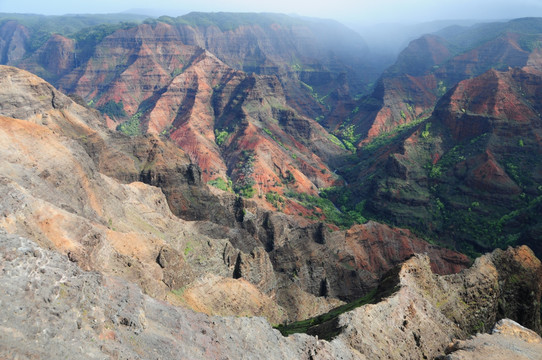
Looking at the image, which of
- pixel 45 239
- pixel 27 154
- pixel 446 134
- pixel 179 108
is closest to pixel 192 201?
pixel 27 154

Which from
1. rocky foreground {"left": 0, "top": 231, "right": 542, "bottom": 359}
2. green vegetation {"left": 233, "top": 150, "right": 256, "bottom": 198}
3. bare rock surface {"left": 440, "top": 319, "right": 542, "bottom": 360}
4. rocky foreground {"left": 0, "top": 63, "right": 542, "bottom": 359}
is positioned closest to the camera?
rocky foreground {"left": 0, "top": 231, "right": 542, "bottom": 359}

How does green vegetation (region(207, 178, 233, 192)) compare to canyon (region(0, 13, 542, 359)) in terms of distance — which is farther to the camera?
green vegetation (region(207, 178, 233, 192))

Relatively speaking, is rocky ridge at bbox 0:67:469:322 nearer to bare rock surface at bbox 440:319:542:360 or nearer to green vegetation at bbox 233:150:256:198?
bare rock surface at bbox 440:319:542:360

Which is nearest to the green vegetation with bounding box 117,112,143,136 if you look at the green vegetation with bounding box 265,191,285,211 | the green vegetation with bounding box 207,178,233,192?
the green vegetation with bounding box 207,178,233,192

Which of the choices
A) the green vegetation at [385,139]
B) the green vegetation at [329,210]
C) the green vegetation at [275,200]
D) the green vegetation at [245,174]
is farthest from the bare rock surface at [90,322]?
the green vegetation at [385,139]

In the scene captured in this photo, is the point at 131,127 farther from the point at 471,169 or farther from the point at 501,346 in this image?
the point at 501,346

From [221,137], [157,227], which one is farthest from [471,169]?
[157,227]
